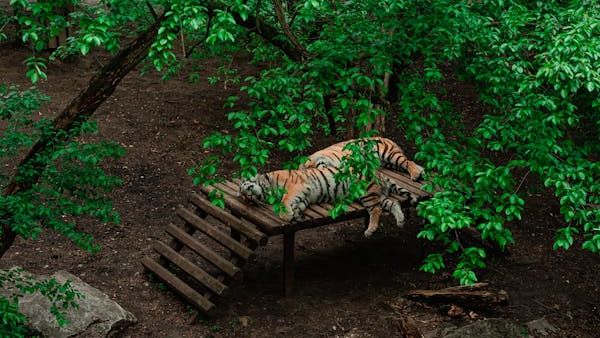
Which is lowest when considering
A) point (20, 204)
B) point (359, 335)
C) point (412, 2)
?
point (359, 335)

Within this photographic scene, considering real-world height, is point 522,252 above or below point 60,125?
below

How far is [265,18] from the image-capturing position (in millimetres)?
7258

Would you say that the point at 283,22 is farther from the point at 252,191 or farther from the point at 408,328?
the point at 408,328

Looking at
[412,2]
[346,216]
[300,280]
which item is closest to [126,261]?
[300,280]

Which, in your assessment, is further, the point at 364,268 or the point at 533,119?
the point at 364,268

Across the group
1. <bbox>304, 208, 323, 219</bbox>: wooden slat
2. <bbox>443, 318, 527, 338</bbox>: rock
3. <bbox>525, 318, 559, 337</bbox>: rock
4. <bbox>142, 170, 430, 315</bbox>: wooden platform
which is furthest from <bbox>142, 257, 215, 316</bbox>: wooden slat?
<bbox>525, 318, 559, 337</bbox>: rock

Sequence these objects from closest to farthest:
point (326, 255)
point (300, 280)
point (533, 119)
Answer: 1. point (533, 119)
2. point (300, 280)
3. point (326, 255)

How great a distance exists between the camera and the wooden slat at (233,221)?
628cm

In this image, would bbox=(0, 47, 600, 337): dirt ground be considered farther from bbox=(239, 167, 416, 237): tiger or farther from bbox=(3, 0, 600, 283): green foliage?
bbox=(3, 0, 600, 283): green foliage

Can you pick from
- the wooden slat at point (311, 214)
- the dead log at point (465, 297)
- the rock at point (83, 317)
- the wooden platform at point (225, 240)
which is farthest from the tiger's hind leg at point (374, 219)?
the rock at point (83, 317)

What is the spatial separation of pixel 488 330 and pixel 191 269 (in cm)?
268

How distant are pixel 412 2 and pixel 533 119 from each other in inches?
A: 47.7

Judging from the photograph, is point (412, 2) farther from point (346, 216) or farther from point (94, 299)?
point (94, 299)

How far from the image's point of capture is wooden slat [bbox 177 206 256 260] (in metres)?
6.32
